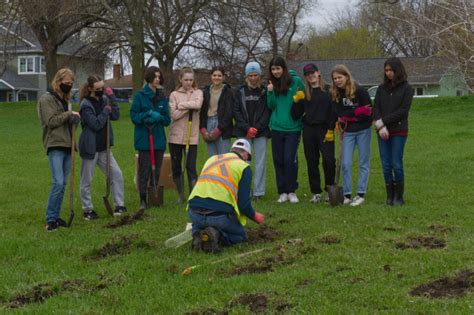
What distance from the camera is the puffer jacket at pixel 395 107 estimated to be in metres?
9.26

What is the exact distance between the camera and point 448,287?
5328mm

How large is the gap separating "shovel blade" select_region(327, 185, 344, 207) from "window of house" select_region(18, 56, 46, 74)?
57.7 m

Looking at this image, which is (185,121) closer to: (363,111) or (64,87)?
(64,87)

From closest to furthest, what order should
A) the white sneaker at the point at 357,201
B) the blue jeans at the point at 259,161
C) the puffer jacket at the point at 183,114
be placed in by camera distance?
the white sneaker at the point at 357,201
the puffer jacket at the point at 183,114
the blue jeans at the point at 259,161

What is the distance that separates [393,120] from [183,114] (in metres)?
3.17

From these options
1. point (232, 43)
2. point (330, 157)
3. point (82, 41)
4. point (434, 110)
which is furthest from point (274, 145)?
point (82, 41)

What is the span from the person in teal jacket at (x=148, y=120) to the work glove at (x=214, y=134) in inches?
27.4

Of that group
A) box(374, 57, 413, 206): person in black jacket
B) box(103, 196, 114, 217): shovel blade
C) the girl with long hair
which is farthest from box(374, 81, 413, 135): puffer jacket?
box(103, 196, 114, 217): shovel blade

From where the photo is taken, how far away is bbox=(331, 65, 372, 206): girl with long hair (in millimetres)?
9594

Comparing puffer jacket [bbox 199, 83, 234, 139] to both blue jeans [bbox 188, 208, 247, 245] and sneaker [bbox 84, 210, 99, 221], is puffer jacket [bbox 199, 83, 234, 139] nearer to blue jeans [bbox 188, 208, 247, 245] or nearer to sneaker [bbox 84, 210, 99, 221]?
sneaker [bbox 84, 210, 99, 221]

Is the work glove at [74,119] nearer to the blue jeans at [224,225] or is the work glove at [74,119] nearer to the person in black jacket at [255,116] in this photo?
the blue jeans at [224,225]

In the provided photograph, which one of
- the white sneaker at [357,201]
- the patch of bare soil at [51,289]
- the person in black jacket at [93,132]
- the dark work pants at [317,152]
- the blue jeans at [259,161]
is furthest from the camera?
the blue jeans at [259,161]

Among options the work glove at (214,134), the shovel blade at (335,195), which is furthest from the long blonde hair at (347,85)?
the work glove at (214,134)

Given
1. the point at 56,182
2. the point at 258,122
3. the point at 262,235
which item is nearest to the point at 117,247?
the point at 262,235
